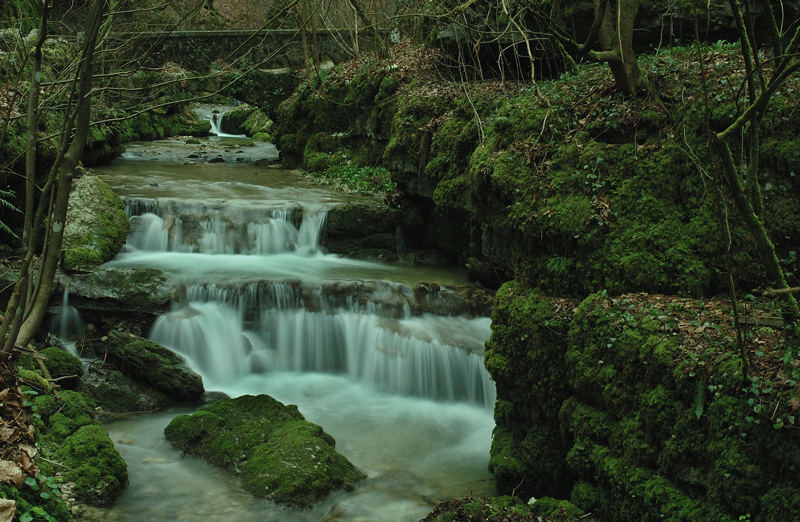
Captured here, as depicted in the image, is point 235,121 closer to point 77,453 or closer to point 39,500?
point 77,453

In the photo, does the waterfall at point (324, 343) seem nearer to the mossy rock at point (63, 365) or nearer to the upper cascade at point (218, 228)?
the mossy rock at point (63, 365)

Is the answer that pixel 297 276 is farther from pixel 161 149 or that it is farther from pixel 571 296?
pixel 161 149

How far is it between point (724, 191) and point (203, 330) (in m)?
6.89

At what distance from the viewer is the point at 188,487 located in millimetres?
6211

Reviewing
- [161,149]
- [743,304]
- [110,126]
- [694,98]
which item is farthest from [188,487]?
[161,149]

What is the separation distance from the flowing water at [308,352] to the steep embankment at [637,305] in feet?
4.25

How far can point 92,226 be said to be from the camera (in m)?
Result: 11.3

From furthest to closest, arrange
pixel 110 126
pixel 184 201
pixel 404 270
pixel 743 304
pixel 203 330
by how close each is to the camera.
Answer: pixel 110 126 < pixel 184 201 < pixel 404 270 < pixel 203 330 < pixel 743 304

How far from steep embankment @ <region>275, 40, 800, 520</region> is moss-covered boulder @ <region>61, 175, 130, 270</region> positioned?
6230 mm

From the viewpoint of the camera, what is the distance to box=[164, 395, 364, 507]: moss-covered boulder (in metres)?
6.10

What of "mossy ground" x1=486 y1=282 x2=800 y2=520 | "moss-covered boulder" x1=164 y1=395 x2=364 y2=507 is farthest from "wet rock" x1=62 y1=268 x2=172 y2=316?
"mossy ground" x1=486 y1=282 x2=800 y2=520

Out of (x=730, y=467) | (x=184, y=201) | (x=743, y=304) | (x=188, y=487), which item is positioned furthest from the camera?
(x=184, y=201)

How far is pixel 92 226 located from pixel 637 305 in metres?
9.11

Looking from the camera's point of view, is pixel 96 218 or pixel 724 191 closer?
pixel 724 191
